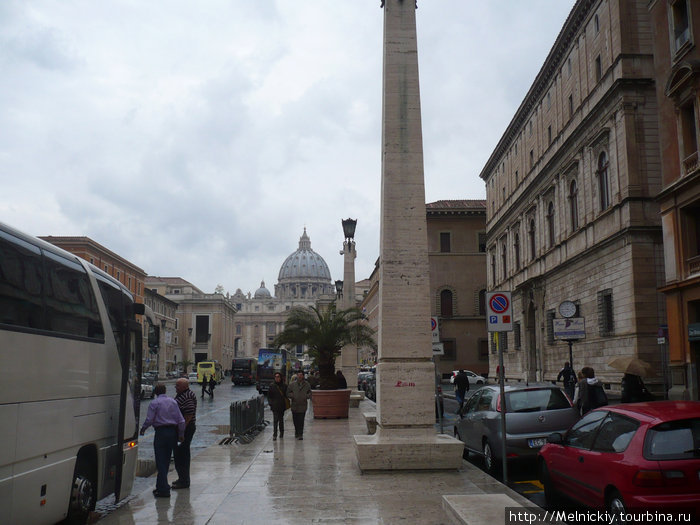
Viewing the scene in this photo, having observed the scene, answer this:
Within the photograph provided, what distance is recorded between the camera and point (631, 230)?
26453 mm

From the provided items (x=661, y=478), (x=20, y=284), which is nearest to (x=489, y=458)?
(x=661, y=478)

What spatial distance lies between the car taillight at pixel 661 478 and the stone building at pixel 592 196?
2117 cm

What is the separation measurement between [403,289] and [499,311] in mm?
1522

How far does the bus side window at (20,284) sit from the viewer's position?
6.29m

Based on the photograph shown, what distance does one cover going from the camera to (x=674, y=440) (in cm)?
641

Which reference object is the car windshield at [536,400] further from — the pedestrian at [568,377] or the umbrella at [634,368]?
the pedestrian at [568,377]

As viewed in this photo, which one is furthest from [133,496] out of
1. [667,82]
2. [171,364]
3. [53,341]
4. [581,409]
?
[171,364]

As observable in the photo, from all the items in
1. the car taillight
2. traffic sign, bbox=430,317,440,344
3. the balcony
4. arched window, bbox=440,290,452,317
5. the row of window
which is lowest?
the car taillight

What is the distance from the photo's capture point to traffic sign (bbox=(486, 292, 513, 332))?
425 inches

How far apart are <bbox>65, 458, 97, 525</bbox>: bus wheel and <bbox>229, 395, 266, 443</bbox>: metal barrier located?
7.75 meters

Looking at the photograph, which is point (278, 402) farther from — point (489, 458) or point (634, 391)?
point (634, 391)

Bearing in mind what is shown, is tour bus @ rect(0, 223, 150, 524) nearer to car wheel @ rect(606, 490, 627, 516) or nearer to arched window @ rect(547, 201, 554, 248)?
car wheel @ rect(606, 490, 627, 516)

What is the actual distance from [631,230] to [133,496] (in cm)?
2186

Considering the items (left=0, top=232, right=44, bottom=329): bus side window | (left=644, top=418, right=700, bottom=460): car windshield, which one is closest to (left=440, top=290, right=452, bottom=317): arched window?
(left=644, top=418, right=700, bottom=460): car windshield
